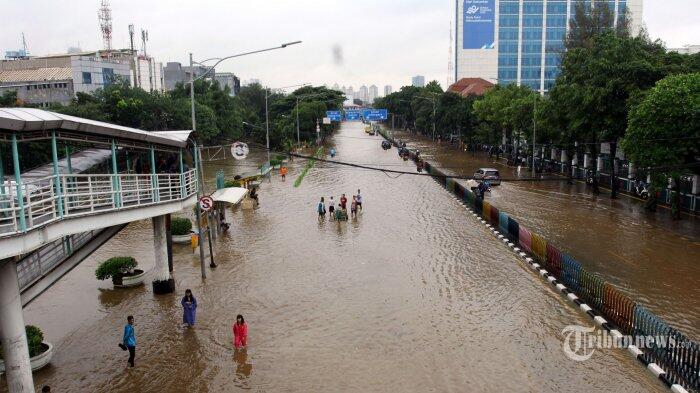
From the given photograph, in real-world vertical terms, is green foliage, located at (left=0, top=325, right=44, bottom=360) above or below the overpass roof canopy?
below

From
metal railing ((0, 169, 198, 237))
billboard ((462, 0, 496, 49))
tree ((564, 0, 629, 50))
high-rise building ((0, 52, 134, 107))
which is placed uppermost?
billboard ((462, 0, 496, 49))

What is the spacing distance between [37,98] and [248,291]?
2842 inches

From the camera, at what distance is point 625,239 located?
926 inches

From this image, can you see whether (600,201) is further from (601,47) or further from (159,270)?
(159,270)

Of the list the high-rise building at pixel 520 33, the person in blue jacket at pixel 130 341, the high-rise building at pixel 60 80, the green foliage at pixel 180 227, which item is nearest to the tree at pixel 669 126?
the green foliage at pixel 180 227

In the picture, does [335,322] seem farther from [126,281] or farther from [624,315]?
[126,281]

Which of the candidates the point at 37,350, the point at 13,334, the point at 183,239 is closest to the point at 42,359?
the point at 37,350

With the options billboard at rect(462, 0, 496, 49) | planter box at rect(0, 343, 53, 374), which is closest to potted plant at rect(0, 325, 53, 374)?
planter box at rect(0, 343, 53, 374)

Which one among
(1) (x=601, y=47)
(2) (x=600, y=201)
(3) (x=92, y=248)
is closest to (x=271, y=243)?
(3) (x=92, y=248)

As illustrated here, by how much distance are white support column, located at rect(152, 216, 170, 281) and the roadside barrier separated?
26.4ft

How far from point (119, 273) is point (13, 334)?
8.06 meters

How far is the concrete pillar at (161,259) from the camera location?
16.9 meters

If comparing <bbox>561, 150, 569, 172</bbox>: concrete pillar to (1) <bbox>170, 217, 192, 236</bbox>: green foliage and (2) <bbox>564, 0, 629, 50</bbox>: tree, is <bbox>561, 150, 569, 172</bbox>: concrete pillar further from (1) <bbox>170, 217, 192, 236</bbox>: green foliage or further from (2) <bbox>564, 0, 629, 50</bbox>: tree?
(1) <bbox>170, 217, 192, 236</bbox>: green foliage

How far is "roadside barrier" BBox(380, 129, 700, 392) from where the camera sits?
434 inches
